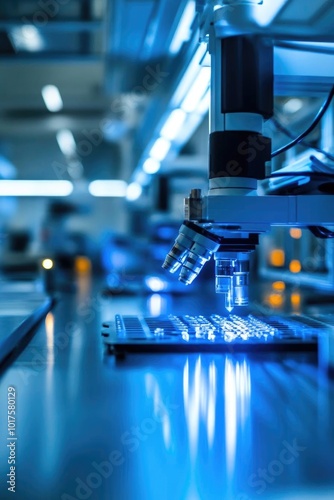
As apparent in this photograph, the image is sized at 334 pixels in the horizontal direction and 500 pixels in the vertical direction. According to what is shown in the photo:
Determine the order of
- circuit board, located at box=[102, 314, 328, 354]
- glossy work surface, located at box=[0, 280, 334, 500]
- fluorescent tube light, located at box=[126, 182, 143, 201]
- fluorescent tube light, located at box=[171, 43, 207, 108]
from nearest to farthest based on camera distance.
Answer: glossy work surface, located at box=[0, 280, 334, 500] → circuit board, located at box=[102, 314, 328, 354] → fluorescent tube light, located at box=[171, 43, 207, 108] → fluorescent tube light, located at box=[126, 182, 143, 201]

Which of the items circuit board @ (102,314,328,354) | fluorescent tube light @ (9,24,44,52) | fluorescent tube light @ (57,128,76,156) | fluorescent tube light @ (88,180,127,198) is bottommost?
circuit board @ (102,314,328,354)

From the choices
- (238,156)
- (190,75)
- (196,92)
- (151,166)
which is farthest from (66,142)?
(238,156)

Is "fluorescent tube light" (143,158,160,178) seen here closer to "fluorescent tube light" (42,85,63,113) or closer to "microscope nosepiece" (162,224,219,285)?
"fluorescent tube light" (42,85,63,113)

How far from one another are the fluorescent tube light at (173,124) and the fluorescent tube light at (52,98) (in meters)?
1.97

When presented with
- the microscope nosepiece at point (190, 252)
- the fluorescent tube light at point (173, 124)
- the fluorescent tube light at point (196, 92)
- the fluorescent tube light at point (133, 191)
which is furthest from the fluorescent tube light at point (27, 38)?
the fluorescent tube light at point (133, 191)

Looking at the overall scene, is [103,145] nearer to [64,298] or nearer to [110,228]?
[110,228]

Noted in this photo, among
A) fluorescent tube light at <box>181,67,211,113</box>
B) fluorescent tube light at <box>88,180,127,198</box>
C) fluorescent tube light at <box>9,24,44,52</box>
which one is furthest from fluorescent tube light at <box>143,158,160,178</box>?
fluorescent tube light at <box>88,180,127,198</box>

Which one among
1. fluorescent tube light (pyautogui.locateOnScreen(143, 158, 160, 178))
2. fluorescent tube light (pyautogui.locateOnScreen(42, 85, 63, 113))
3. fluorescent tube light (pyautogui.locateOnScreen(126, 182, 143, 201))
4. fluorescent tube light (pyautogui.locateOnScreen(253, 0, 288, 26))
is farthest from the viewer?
fluorescent tube light (pyautogui.locateOnScreen(126, 182, 143, 201))

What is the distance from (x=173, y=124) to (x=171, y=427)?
5.61 ft

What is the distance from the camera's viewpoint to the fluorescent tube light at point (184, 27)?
1.33m

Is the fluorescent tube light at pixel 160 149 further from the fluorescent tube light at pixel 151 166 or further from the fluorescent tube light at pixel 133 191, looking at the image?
the fluorescent tube light at pixel 133 191

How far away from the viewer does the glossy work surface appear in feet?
1.55

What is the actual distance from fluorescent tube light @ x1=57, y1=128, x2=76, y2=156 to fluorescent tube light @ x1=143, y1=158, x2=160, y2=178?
1.71 metres

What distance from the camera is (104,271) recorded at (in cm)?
480
